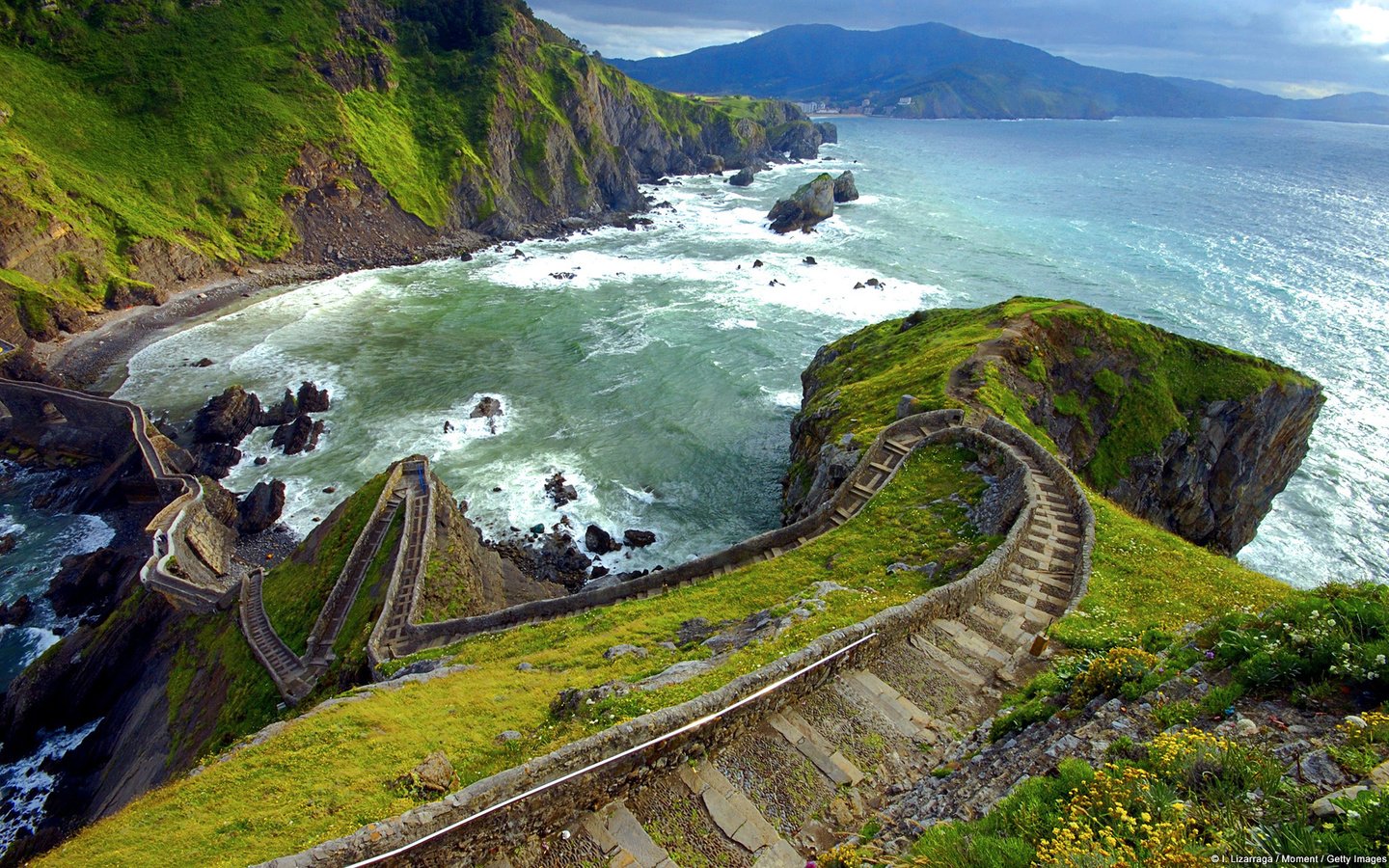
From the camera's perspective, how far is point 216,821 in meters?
13.0

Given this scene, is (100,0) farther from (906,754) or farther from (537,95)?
(906,754)

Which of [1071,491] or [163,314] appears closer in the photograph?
[1071,491]

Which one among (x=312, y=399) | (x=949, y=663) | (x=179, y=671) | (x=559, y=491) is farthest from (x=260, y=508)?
(x=949, y=663)

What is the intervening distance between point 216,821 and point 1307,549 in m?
66.7

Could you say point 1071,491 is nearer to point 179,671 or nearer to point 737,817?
point 737,817

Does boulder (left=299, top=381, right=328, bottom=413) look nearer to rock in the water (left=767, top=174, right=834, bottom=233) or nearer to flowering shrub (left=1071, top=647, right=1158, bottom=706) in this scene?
flowering shrub (left=1071, top=647, right=1158, bottom=706)

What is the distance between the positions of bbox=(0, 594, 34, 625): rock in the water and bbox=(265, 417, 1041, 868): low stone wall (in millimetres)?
43510

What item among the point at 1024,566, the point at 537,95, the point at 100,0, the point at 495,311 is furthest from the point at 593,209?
the point at 1024,566

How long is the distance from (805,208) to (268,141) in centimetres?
8989

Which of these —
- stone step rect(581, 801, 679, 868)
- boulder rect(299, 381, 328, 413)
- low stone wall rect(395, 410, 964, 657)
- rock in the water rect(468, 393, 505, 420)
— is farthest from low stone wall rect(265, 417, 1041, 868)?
boulder rect(299, 381, 328, 413)

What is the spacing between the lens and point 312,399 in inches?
2251

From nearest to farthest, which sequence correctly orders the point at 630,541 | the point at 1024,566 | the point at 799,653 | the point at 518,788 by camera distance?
1. the point at 518,788
2. the point at 799,653
3. the point at 1024,566
4. the point at 630,541

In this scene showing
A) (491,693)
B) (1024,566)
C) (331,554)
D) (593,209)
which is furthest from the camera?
(593,209)

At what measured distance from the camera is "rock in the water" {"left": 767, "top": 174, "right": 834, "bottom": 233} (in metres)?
121
